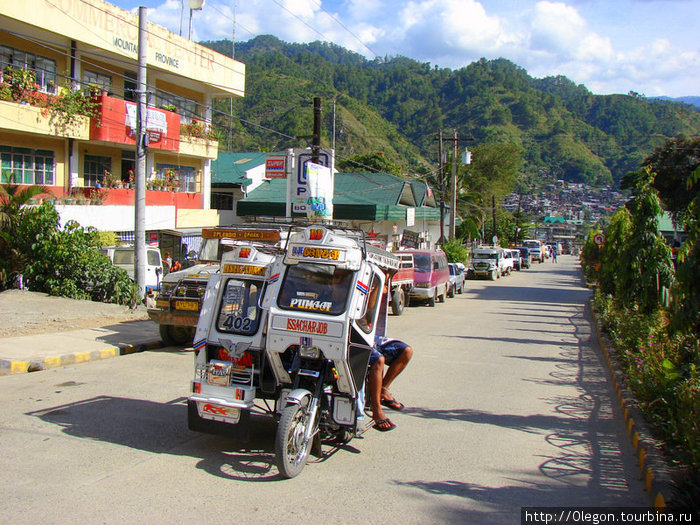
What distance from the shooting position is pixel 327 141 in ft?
268

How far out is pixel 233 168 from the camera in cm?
3734

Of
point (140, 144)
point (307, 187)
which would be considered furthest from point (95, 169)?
point (140, 144)

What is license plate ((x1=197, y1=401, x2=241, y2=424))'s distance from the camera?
6.19 meters

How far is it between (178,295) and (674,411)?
28.7ft

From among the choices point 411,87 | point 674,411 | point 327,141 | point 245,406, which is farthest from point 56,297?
point 411,87

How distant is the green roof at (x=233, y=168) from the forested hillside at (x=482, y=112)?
5530 centimetres

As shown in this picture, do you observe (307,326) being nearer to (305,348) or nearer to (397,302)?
(305,348)

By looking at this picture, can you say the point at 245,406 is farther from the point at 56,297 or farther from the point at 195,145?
the point at 195,145

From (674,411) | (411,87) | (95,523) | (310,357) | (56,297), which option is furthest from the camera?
(411,87)

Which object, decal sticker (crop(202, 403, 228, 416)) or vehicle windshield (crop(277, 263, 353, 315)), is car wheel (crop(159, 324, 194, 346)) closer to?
decal sticker (crop(202, 403, 228, 416))

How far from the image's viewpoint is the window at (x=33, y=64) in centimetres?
1988

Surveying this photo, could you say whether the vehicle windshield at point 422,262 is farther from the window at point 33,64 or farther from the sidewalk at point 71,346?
the window at point 33,64

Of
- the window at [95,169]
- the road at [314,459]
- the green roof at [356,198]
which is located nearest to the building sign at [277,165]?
the window at [95,169]

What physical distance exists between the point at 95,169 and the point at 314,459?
67.9 ft
